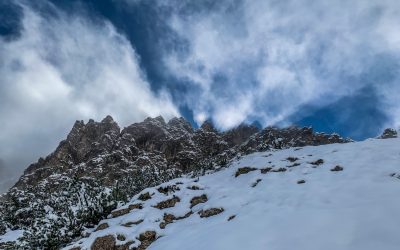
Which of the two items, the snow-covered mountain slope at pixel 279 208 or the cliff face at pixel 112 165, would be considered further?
the cliff face at pixel 112 165

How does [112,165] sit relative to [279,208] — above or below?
above

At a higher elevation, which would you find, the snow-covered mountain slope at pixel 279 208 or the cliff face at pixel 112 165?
the cliff face at pixel 112 165

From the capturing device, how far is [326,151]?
59.2 m

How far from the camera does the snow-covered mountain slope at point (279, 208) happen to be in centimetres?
2377

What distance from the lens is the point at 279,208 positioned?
33.2m

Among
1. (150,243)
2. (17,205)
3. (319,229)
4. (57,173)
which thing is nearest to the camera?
(319,229)

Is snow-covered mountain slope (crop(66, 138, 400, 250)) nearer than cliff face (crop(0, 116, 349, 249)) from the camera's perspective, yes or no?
Yes

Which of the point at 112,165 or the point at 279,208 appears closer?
the point at 279,208

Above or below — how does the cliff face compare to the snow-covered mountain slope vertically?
above

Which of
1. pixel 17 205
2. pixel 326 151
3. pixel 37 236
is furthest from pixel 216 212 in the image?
pixel 17 205

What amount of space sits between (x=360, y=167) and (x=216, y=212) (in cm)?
1838

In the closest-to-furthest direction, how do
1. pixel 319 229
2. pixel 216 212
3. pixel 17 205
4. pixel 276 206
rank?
1. pixel 319 229
2. pixel 276 206
3. pixel 216 212
4. pixel 17 205

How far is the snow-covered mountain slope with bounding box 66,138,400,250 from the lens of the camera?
2377cm

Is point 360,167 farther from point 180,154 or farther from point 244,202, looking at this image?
point 180,154
